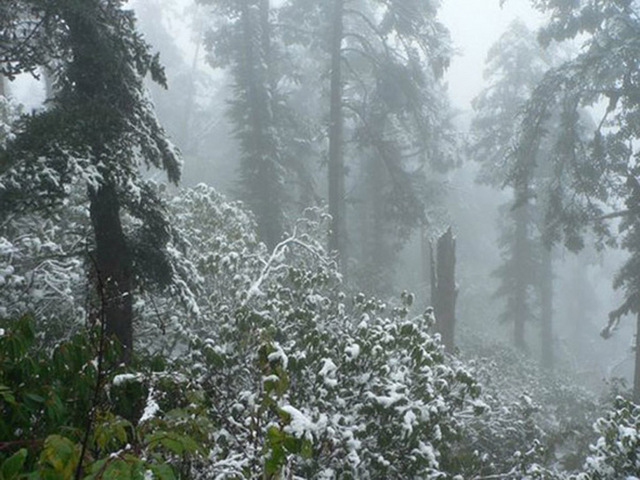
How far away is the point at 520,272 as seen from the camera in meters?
26.2

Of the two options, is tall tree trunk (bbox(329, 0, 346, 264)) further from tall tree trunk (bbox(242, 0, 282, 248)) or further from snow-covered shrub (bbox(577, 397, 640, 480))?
snow-covered shrub (bbox(577, 397, 640, 480))

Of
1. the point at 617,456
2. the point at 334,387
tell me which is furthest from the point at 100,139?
the point at 617,456

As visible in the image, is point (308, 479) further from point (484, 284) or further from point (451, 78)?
point (451, 78)

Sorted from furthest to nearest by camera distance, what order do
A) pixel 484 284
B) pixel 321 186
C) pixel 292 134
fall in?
1. pixel 484 284
2. pixel 321 186
3. pixel 292 134

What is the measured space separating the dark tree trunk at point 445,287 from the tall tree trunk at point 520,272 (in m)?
11.9

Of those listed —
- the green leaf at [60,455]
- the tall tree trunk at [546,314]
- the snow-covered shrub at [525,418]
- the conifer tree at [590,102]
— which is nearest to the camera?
the green leaf at [60,455]

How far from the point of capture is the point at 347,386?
643 centimetres

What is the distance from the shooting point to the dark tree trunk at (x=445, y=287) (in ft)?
47.9

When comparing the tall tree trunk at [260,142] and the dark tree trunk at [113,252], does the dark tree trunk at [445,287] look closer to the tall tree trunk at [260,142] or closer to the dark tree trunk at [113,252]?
the tall tree trunk at [260,142]

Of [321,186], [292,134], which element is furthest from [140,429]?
[321,186]

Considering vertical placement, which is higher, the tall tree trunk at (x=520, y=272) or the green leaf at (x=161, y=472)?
the tall tree trunk at (x=520, y=272)

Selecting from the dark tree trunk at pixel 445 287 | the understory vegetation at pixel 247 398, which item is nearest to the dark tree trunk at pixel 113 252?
the understory vegetation at pixel 247 398

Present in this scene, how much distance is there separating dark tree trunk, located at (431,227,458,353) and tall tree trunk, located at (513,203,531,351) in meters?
11.9

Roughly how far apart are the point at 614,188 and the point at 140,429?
13641 millimetres
